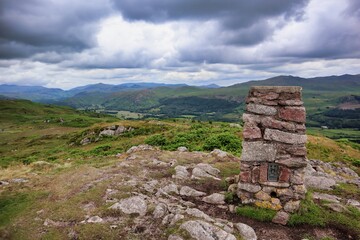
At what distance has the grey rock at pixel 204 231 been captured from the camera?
11.1 meters

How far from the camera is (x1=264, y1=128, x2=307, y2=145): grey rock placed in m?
14.1

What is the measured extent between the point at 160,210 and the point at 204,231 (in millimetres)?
2886

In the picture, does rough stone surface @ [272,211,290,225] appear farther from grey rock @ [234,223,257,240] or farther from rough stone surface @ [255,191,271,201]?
Answer: grey rock @ [234,223,257,240]

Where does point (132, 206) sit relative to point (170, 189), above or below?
above

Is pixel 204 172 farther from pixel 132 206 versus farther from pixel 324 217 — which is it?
pixel 324 217

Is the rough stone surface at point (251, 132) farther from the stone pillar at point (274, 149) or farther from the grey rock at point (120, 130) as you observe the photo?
the grey rock at point (120, 130)

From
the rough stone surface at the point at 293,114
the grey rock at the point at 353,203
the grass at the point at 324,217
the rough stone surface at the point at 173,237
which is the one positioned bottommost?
the grey rock at the point at 353,203

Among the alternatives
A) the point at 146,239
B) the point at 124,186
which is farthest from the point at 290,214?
the point at 124,186

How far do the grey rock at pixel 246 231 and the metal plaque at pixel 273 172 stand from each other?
3244mm

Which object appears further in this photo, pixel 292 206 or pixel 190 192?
pixel 190 192

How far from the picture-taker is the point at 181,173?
1952 cm

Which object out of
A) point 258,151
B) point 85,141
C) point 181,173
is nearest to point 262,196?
A: point 258,151

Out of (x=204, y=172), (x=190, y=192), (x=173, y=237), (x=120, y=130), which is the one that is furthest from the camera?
(x=120, y=130)

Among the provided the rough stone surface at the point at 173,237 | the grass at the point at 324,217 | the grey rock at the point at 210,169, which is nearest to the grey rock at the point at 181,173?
the grey rock at the point at 210,169
